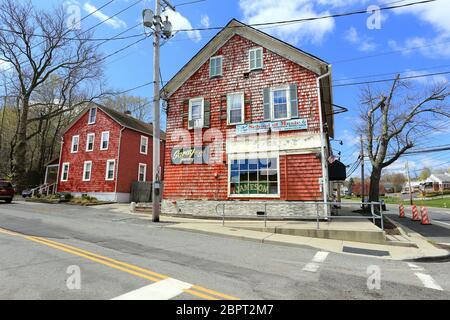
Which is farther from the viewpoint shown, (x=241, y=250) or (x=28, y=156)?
(x=28, y=156)

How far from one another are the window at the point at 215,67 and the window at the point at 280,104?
357 cm

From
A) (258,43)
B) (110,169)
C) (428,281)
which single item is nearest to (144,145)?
(110,169)

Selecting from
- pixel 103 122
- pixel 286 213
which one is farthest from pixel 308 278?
pixel 103 122

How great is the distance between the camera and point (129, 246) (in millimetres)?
7668

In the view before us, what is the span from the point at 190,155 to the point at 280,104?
18.4 ft

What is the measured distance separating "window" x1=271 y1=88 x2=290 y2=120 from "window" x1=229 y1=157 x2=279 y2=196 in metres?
2.26

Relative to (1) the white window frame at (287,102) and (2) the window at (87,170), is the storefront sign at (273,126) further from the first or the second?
(2) the window at (87,170)

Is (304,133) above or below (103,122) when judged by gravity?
below

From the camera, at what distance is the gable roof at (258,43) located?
44.9 ft

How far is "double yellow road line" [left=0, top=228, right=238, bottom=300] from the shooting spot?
13.9 feet

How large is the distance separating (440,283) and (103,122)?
26678 mm

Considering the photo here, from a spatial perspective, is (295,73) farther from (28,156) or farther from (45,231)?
(28,156)

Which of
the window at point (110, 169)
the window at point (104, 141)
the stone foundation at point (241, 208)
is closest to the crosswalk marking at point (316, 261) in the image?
the stone foundation at point (241, 208)

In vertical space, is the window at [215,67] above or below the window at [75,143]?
above
